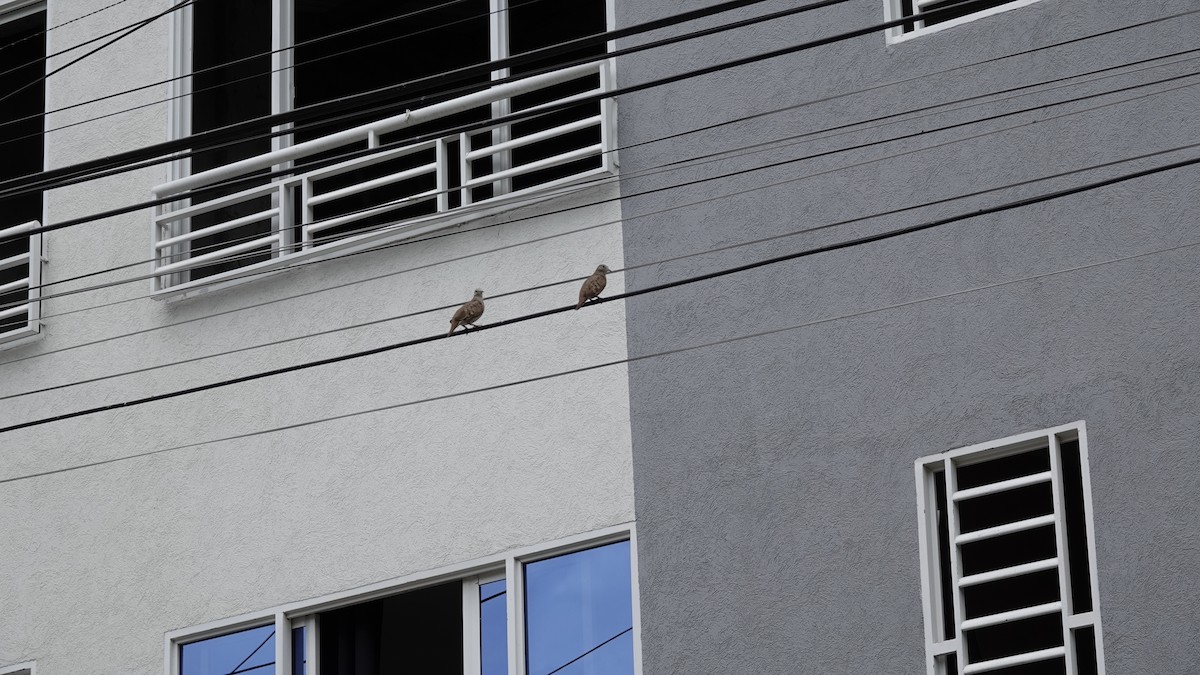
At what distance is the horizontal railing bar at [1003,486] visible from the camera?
11.8 m

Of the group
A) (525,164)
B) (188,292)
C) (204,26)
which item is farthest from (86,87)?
(525,164)

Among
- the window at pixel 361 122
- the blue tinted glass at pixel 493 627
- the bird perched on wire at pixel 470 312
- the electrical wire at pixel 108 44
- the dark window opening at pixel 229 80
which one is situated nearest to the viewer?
the bird perched on wire at pixel 470 312

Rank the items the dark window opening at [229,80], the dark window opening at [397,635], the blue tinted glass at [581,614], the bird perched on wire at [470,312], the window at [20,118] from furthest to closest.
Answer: the window at [20,118] → the dark window opening at [229,80] → the dark window opening at [397,635] → the bird perched on wire at [470,312] → the blue tinted glass at [581,614]

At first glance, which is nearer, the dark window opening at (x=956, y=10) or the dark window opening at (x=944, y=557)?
the dark window opening at (x=944, y=557)

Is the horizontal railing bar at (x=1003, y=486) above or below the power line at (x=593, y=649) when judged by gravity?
above

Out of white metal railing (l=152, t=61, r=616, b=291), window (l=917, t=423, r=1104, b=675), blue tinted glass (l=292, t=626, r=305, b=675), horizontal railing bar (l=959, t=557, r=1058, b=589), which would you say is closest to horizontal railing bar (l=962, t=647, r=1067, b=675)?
window (l=917, t=423, r=1104, b=675)

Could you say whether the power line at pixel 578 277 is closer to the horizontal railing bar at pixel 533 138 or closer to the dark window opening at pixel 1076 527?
the horizontal railing bar at pixel 533 138

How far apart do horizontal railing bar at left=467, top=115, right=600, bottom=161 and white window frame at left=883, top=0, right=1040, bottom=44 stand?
5.82ft

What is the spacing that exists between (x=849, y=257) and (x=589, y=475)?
1.83 m

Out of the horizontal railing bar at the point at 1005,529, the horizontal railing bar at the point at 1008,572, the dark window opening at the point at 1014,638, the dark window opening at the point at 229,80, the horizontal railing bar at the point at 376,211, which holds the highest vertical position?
the dark window opening at the point at 229,80

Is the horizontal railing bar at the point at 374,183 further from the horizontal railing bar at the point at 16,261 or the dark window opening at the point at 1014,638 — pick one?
the dark window opening at the point at 1014,638

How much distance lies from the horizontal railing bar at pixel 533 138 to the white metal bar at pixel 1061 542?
346 centimetres

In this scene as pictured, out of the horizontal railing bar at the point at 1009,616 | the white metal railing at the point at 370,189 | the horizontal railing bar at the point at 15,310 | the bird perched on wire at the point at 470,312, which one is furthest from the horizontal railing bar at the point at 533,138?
the horizontal railing bar at the point at 1009,616

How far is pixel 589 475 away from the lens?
1316 cm
